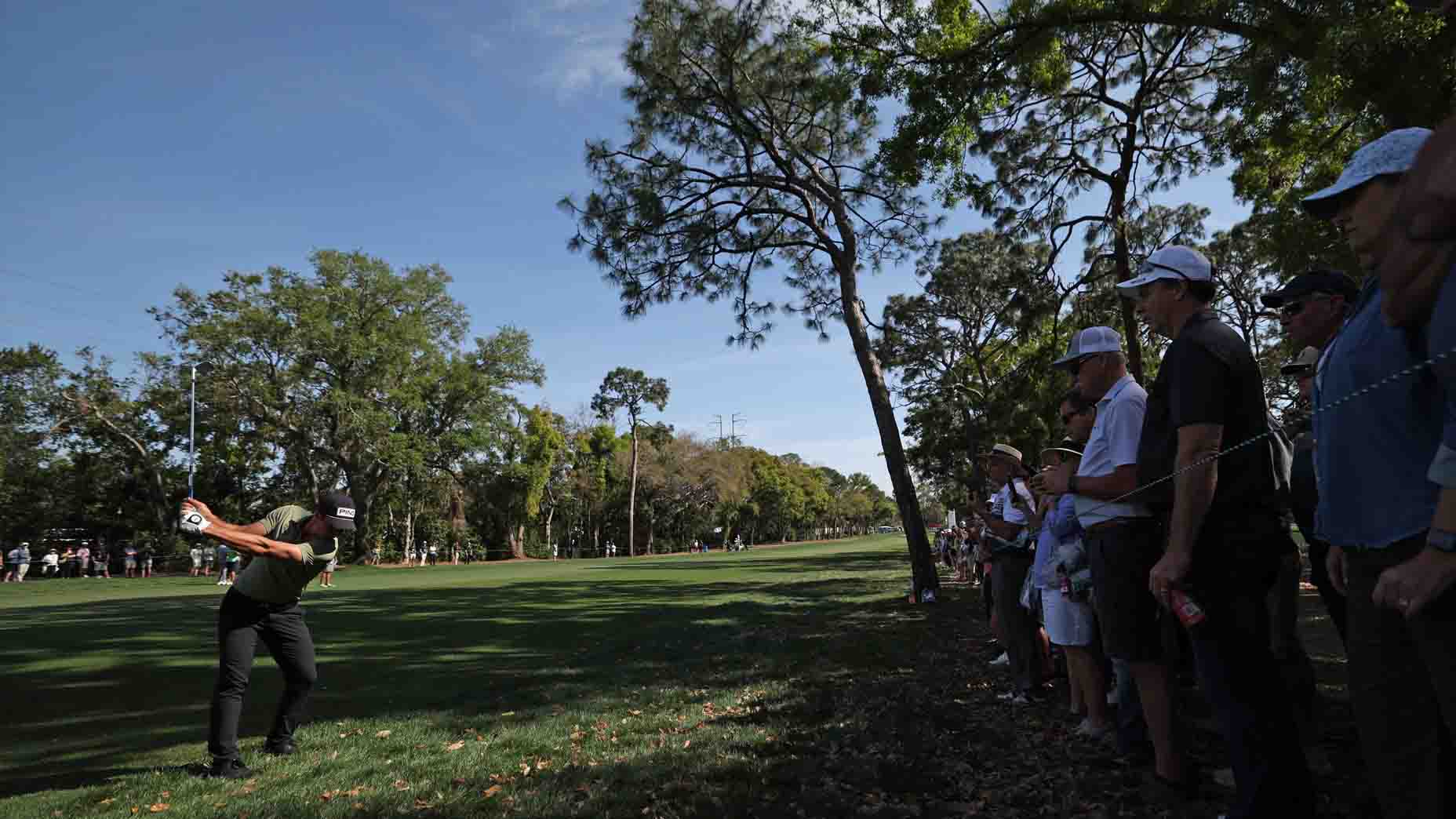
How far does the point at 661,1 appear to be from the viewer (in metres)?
13.9

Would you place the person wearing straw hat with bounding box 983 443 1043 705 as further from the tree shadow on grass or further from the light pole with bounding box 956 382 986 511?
the light pole with bounding box 956 382 986 511

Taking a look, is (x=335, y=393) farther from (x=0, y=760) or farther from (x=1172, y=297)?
(x=1172, y=297)

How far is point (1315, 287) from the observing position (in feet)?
11.1

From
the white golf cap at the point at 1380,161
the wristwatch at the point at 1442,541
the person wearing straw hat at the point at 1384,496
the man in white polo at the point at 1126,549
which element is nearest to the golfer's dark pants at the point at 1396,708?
the person wearing straw hat at the point at 1384,496

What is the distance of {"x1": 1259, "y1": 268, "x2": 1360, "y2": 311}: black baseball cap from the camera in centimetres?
334

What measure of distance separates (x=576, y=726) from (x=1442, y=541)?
5.00m

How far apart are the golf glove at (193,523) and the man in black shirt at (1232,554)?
192 inches

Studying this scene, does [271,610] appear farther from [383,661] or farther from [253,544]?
[383,661]

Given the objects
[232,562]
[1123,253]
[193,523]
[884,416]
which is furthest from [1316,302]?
[232,562]

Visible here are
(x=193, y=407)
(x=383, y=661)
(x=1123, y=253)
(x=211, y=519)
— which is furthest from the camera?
(x=193, y=407)

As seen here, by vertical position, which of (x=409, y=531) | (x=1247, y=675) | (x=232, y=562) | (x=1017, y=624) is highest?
(x=1247, y=675)

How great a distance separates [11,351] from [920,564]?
53.4m

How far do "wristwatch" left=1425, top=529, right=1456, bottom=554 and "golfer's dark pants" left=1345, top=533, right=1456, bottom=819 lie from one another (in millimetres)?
320

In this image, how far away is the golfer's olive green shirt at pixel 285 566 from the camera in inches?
190
